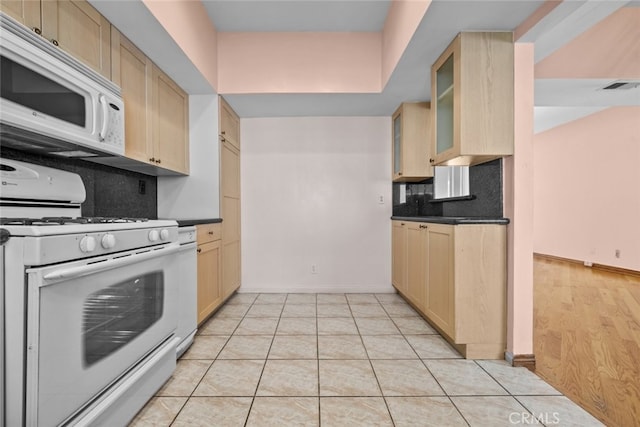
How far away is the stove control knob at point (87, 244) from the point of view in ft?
3.76

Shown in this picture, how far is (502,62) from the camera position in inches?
81.1

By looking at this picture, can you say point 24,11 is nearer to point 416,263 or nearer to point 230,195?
point 230,195

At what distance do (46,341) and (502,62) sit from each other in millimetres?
2622

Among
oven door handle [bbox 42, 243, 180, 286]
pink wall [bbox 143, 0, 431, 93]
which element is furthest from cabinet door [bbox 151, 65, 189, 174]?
oven door handle [bbox 42, 243, 180, 286]

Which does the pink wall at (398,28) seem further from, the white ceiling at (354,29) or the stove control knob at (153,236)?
the stove control knob at (153,236)

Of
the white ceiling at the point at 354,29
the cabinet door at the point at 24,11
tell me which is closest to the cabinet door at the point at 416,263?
the white ceiling at the point at 354,29

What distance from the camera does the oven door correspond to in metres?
0.98

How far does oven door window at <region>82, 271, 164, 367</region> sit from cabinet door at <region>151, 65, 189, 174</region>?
120 centimetres

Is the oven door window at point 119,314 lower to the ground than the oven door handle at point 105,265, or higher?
lower

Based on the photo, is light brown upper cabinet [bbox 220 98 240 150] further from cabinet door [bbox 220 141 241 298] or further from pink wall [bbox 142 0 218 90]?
pink wall [bbox 142 0 218 90]

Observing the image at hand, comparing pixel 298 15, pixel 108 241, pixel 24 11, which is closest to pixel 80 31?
pixel 24 11

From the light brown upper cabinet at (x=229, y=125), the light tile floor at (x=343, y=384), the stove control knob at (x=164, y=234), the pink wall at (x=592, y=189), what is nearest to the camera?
the light tile floor at (x=343, y=384)

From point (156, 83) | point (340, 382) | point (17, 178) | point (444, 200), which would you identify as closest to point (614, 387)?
point (340, 382)

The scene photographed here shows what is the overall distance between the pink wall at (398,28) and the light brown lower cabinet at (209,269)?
79.0 inches
